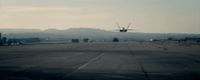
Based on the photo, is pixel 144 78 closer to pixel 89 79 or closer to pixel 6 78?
pixel 89 79

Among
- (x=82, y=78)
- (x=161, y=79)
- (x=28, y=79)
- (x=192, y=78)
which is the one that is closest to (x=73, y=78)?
(x=82, y=78)

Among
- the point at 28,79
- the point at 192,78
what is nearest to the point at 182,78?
the point at 192,78

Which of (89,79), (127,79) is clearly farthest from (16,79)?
(127,79)

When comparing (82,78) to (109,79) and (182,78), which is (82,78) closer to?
(109,79)

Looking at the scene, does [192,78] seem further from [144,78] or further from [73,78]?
[73,78]

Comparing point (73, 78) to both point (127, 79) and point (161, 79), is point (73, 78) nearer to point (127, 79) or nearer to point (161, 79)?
point (127, 79)

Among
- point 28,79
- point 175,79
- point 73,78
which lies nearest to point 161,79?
point 175,79
